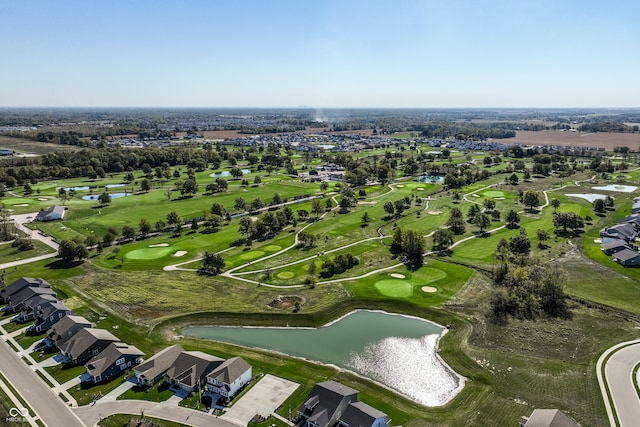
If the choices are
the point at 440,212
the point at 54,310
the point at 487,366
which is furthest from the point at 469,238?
the point at 54,310

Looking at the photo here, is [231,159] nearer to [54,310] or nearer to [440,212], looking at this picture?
[440,212]

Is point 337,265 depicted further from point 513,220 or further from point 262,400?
point 513,220

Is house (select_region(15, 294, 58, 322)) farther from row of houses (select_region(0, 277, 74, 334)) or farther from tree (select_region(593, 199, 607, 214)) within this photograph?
tree (select_region(593, 199, 607, 214))

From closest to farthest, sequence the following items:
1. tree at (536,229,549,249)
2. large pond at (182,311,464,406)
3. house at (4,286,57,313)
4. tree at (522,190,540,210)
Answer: large pond at (182,311,464,406) → house at (4,286,57,313) → tree at (536,229,549,249) → tree at (522,190,540,210)

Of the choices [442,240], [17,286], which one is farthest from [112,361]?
[442,240]

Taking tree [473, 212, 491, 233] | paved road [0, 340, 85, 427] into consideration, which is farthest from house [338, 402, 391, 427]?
tree [473, 212, 491, 233]

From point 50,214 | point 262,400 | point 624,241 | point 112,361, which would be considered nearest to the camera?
point 262,400
